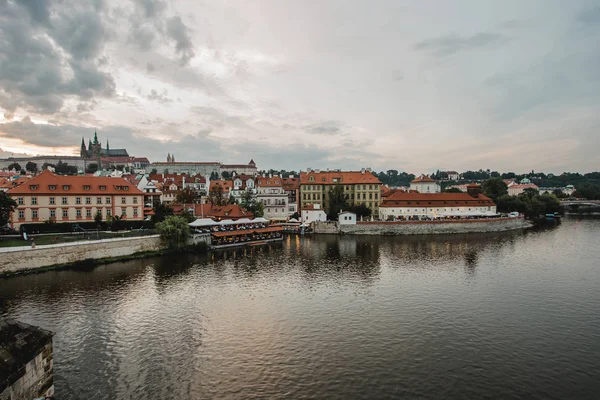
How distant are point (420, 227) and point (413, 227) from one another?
4.25ft

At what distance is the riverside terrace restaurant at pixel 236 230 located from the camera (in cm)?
4875

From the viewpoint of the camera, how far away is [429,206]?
70500 mm

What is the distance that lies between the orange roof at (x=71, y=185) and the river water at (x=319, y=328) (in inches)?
679

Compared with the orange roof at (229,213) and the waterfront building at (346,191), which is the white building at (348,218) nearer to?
the waterfront building at (346,191)

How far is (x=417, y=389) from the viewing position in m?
14.5

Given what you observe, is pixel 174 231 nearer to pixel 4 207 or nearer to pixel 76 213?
pixel 76 213

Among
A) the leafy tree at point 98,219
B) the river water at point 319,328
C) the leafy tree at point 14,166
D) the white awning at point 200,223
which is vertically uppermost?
the leafy tree at point 14,166

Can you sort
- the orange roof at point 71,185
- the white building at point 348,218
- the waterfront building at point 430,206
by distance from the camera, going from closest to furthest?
the orange roof at point 71,185, the white building at point 348,218, the waterfront building at point 430,206

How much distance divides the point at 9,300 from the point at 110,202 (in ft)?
85.5

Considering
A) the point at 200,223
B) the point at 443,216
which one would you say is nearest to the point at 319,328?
the point at 200,223

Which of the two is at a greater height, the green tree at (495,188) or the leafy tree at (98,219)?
the green tree at (495,188)

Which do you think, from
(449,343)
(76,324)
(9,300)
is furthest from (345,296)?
(9,300)

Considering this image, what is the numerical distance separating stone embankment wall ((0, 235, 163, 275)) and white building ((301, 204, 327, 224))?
3204 cm

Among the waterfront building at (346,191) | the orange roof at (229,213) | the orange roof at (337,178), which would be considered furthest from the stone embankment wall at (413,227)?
the orange roof at (229,213)
